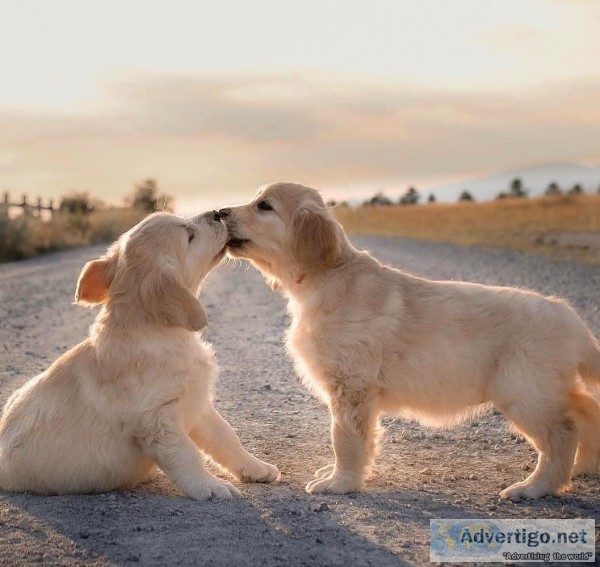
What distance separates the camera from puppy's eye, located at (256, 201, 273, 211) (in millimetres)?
5776

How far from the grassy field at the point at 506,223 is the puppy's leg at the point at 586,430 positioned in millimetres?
14888

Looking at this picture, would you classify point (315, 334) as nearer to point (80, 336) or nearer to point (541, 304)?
point (541, 304)

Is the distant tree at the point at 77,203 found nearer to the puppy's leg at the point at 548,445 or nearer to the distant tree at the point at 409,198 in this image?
the distant tree at the point at 409,198

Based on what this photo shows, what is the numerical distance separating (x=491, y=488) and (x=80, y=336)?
7.59 m

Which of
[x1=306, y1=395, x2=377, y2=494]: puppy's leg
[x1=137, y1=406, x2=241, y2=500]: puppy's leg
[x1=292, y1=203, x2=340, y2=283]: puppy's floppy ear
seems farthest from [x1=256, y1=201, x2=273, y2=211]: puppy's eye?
[x1=137, y1=406, x2=241, y2=500]: puppy's leg

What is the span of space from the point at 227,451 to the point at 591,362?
2.40 metres

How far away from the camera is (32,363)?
9734 mm

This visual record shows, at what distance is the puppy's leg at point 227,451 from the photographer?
5449 mm

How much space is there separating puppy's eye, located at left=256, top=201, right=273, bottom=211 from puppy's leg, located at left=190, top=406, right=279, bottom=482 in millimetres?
1397

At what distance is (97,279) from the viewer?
5402 millimetres

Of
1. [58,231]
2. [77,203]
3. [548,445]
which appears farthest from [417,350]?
[77,203]

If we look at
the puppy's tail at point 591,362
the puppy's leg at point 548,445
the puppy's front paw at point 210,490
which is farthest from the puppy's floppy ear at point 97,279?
the puppy's tail at point 591,362

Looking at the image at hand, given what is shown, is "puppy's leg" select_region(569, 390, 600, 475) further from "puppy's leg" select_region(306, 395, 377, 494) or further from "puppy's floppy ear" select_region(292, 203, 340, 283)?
"puppy's floppy ear" select_region(292, 203, 340, 283)

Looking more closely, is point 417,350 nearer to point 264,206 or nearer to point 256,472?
point 256,472
